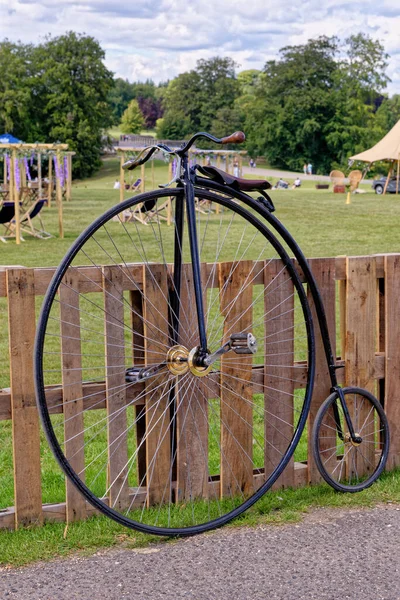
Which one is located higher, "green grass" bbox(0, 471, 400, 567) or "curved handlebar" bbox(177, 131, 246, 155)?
"curved handlebar" bbox(177, 131, 246, 155)

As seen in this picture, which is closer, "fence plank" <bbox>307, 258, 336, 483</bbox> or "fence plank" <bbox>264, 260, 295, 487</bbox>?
"fence plank" <bbox>264, 260, 295, 487</bbox>

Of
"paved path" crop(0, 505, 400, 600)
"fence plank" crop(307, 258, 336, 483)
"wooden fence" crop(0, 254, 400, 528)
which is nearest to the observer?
"paved path" crop(0, 505, 400, 600)

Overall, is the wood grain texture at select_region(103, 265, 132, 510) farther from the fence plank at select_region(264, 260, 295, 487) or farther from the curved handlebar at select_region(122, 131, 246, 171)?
the fence plank at select_region(264, 260, 295, 487)

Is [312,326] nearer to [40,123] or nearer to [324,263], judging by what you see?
[324,263]

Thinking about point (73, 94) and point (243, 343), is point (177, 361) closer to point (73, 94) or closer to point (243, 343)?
point (243, 343)

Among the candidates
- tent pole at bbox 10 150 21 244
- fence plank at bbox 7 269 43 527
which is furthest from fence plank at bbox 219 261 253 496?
tent pole at bbox 10 150 21 244

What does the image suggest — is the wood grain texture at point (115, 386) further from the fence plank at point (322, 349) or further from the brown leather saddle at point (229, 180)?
the fence plank at point (322, 349)

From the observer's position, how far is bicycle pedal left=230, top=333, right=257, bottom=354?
12.8 ft

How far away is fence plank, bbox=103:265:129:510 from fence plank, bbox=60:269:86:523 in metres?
0.13

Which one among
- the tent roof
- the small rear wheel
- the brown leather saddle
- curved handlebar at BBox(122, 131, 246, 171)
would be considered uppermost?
the tent roof

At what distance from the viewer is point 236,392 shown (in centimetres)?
420

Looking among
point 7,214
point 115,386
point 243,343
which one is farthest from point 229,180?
point 7,214

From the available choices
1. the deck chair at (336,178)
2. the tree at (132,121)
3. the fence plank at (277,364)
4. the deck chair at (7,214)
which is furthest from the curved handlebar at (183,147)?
the tree at (132,121)

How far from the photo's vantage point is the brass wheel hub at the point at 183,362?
12.6 feet
